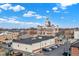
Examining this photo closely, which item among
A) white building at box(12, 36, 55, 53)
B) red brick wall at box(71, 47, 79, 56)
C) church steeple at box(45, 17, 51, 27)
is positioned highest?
church steeple at box(45, 17, 51, 27)

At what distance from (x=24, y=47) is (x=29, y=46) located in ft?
0.17

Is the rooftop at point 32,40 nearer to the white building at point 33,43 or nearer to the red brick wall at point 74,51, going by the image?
the white building at point 33,43

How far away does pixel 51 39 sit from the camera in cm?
180

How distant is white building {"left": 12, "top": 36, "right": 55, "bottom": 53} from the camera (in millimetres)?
1762

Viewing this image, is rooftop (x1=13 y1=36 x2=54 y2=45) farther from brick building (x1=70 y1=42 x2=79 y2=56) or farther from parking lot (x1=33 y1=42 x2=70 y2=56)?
brick building (x1=70 y1=42 x2=79 y2=56)

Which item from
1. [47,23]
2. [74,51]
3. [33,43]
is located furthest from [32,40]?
[74,51]

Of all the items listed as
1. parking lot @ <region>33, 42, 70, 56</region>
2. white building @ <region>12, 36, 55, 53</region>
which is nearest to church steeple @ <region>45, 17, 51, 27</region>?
white building @ <region>12, 36, 55, 53</region>

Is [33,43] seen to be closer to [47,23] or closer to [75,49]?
[47,23]

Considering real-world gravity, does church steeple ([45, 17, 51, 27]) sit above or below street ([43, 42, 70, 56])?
above

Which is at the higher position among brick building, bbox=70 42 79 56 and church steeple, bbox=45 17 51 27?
church steeple, bbox=45 17 51 27

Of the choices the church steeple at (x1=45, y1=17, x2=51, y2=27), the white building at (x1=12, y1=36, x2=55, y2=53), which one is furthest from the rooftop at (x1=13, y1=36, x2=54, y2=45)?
the church steeple at (x1=45, y1=17, x2=51, y2=27)

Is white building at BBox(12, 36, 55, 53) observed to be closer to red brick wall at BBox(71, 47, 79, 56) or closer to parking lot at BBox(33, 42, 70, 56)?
parking lot at BBox(33, 42, 70, 56)

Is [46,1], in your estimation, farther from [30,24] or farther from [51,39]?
[51,39]

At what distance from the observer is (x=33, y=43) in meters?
1.77
